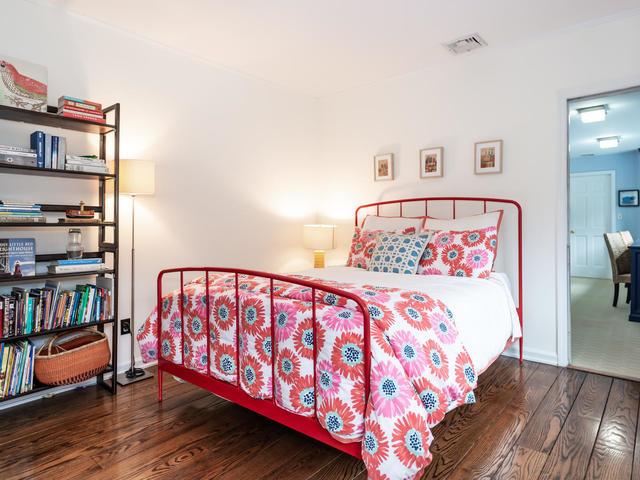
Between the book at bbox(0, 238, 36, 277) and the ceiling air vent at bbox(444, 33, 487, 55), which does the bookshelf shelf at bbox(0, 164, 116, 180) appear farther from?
the ceiling air vent at bbox(444, 33, 487, 55)

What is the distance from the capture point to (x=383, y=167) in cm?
405

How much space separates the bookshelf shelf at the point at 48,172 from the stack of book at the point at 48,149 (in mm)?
46

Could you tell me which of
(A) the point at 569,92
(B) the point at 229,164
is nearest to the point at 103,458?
(B) the point at 229,164

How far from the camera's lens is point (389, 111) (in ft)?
13.2

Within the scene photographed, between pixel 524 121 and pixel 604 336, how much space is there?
2003 millimetres

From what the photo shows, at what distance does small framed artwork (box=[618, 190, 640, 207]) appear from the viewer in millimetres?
5529

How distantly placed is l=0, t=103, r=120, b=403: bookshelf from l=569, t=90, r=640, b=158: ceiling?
10.6 ft

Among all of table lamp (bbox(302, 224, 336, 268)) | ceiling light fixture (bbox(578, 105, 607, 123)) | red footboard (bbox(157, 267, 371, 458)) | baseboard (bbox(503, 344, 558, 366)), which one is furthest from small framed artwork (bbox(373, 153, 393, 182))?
red footboard (bbox(157, 267, 371, 458))

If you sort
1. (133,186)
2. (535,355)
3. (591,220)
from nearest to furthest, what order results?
(133,186)
(535,355)
(591,220)

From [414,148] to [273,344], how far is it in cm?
260

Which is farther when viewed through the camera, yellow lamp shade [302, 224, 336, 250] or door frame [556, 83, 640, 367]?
yellow lamp shade [302, 224, 336, 250]

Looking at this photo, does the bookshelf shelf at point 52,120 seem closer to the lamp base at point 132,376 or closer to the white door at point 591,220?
the lamp base at point 132,376

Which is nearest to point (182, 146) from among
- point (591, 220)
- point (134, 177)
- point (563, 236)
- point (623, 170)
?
point (134, 177)

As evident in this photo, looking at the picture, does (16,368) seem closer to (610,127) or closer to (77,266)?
(77,266)
